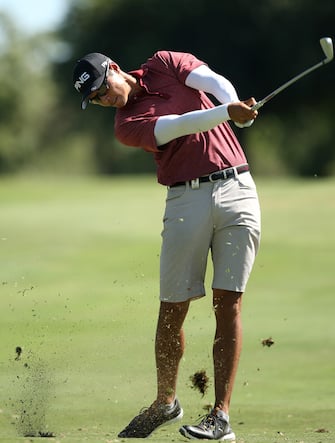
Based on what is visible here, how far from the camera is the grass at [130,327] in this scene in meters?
6.49

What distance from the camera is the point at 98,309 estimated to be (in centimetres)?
1041

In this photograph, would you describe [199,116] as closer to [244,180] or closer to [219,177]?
[219,177]

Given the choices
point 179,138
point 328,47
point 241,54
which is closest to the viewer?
point 328,47

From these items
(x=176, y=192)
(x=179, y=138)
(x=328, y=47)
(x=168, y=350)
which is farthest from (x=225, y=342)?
(x=328, y=47)

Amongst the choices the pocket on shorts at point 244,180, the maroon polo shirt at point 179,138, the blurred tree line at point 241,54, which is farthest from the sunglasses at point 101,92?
the blurred tree line at point 241,54

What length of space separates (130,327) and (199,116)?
12.2 ft

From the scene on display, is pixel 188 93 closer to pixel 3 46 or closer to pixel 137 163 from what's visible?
pixel 137 163

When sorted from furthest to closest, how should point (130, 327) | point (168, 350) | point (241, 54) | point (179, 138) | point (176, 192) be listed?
point (241, 54), point (130, 327), point (168, 350), point (176, 192), point (179, 138)

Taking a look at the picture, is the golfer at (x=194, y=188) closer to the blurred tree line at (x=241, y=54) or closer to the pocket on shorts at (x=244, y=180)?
the pocket on shorts at (x=244, y=180)

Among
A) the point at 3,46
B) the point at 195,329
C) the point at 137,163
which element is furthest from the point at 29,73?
the point at 195,329

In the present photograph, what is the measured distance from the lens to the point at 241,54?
50625 mm

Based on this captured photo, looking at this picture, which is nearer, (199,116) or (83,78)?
(199,116)

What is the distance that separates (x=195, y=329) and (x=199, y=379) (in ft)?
9.27

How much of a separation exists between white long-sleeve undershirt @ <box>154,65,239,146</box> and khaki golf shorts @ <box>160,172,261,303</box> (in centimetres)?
34
